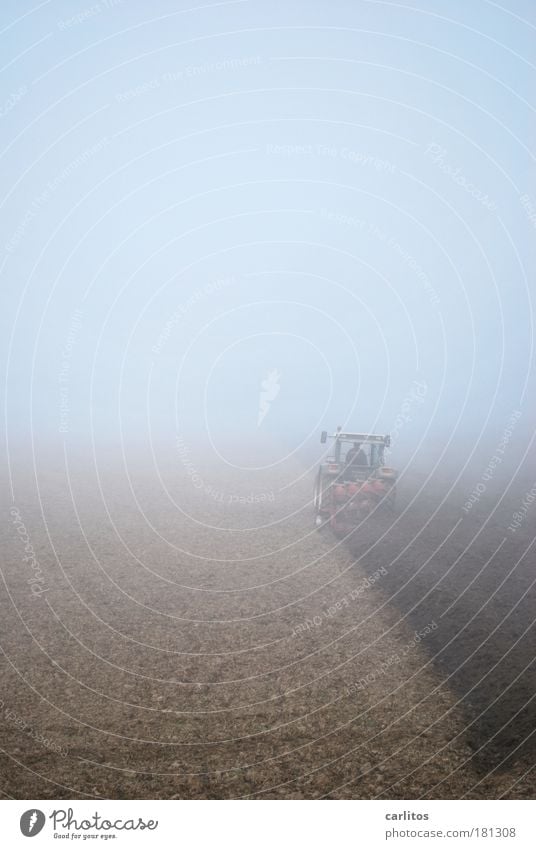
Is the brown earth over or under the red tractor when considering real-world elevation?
under

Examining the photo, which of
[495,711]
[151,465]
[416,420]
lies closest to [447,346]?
[416,420]

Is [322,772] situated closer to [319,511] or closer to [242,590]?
[242,590]

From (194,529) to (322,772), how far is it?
14350 mm

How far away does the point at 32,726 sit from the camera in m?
7.88

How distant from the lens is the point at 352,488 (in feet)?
65.8

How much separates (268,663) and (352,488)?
428 inches

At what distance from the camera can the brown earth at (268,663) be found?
6800 millimetres

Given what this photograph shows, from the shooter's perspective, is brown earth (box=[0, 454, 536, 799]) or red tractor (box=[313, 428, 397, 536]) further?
red tractor (box=[313, 428, 397, 536])

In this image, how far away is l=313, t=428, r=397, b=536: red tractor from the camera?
1994cm

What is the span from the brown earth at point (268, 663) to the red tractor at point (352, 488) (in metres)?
1.33

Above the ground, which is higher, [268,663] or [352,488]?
[352,488]

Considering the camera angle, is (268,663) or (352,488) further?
(352,488)

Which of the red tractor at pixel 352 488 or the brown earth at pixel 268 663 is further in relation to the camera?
the red tractor at pixel 352 488

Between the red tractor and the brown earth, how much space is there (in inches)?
52.2
